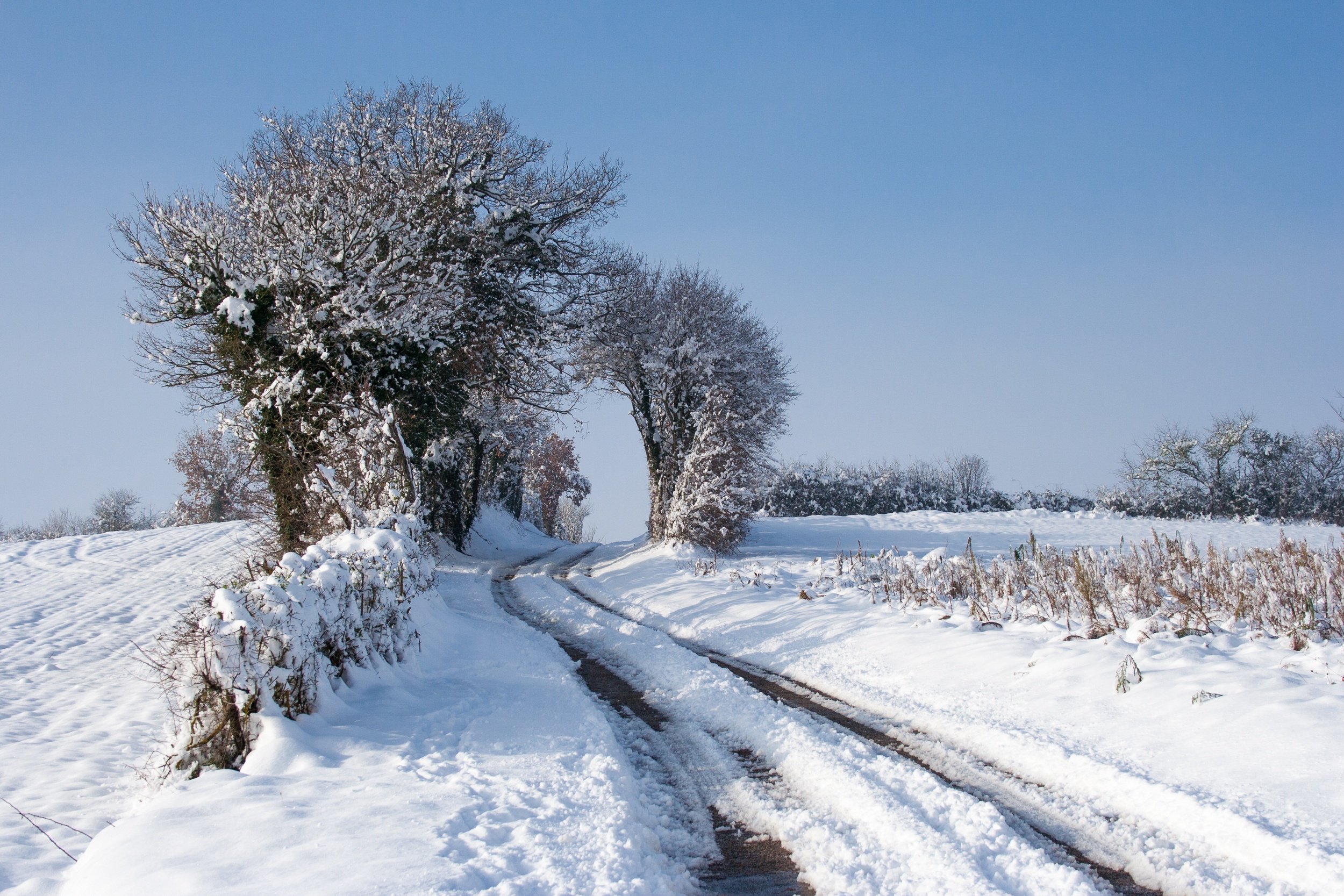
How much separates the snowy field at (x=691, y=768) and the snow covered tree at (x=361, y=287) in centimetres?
541

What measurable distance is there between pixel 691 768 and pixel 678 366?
2195 cm

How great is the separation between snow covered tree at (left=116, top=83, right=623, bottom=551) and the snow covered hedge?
4864 millimetres

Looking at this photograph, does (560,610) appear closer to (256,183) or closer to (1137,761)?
(1137,761)

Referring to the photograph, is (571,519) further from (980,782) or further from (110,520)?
(980,782)

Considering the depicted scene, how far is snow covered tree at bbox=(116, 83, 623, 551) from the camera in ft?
43.6

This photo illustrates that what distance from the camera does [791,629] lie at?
351 inches

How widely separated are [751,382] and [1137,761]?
23311 mm

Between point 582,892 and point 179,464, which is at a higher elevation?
point 179,464

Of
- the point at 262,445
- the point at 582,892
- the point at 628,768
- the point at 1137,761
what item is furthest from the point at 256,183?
the point at 1137,761

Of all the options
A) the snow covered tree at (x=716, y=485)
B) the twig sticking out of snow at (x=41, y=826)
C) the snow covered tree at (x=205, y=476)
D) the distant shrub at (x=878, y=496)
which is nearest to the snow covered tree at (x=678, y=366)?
the snow covered tree at (x=716, y=485)

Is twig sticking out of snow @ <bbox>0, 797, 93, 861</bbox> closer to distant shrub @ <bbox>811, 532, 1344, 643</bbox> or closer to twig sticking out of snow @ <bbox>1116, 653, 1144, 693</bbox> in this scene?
twig sticking out of snow @ <bbox>1116, 653, 1144, 693</bbox>

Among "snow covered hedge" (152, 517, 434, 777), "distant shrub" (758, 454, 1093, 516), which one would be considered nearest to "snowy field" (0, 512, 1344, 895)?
"snow covered hedge" (152, 517, 434, 777)

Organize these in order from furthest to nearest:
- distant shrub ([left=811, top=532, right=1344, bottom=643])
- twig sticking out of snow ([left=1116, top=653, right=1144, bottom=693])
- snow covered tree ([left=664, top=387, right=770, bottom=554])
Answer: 1. snow covered tree ([left=664, top=387, right=770, bottom=554])
2. distant shrub ([left=811, top=532, right=1344, bottom=643])
3. twig sticking out of snow ([left=1116, top=653, right=1144, bottom=693])

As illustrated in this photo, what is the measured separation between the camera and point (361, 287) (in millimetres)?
13594
